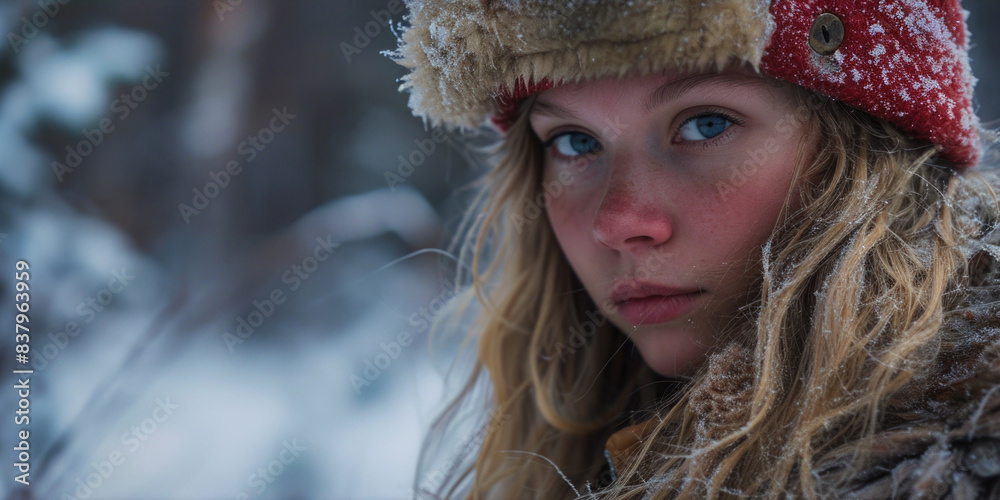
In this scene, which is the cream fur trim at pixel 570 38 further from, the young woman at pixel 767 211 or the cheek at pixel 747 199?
the cheek at pixel 747 199

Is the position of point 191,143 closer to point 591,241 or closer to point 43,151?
point 43,151

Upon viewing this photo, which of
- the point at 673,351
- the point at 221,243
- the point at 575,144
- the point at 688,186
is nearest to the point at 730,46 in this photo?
the point at 688,186

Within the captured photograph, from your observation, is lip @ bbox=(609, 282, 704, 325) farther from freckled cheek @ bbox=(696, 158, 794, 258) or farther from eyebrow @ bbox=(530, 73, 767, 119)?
eyebrow @ bbox=(530, 73, 767, 119)

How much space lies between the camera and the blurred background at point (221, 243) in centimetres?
229

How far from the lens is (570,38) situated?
37.1 inches

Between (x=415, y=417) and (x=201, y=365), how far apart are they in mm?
1083

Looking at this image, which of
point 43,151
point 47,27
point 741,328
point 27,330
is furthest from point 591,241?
point 47,27

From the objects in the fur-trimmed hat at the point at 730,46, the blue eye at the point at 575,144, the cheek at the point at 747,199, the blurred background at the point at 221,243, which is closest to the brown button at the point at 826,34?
the fur-trimmed hat at the point at 730,46

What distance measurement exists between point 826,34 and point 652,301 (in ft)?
1.72

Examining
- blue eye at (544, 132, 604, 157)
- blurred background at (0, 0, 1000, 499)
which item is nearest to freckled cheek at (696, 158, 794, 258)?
blue eye at (544, 132, 604, 157)

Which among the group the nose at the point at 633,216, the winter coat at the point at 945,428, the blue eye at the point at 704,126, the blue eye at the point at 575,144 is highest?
the blue eye at the point at 575,144

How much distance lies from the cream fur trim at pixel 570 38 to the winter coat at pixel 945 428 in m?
0.47

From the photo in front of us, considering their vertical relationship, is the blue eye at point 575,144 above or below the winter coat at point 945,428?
above

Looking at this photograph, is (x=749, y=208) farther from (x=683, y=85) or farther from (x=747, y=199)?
(x=683, y=85)
